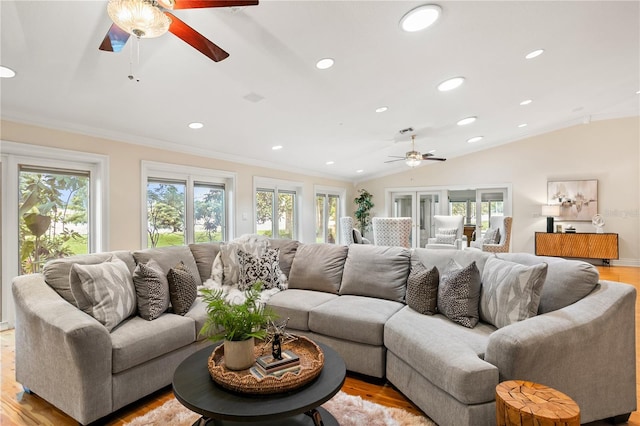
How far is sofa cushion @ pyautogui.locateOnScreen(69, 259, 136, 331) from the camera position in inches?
82.0

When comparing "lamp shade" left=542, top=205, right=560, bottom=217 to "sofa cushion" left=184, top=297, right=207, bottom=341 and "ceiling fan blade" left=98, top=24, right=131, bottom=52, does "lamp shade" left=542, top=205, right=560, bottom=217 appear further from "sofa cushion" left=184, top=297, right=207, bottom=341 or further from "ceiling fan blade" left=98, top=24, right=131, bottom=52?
"ceiling fan blade" left=98, top=24, right=131, bottom=52

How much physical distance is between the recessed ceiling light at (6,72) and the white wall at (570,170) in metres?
8.41

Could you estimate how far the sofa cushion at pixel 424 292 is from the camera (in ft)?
7.96

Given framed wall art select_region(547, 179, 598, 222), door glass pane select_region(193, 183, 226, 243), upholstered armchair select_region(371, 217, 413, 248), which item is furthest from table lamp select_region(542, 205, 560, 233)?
door glass pane select_region(193, 183, 226, 243)

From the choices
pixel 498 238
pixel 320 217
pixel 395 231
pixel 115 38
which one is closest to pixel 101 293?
pixel 115 38

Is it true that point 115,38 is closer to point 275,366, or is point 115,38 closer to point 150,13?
point 150,13

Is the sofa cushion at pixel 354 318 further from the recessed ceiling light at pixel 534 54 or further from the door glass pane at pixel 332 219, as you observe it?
the door glass pane at pixel 332 219

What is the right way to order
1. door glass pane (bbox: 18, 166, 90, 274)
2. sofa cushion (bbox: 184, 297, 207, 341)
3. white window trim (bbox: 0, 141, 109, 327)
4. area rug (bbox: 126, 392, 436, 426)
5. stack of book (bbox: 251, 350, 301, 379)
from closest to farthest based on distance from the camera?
stack of book (bbox: 251, 350, 301, 379)
area rug (bbox: 126, 392, 436, 426)
sofa cushion (bbox: 184, 297, 207, 341)
white window trim (bbox: 0, 141, 109, 327)
door glass pane (bbox: 18, 166, 90, 274)

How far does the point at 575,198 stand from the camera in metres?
7.40

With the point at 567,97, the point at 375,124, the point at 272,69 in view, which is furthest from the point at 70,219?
the point at 567,97

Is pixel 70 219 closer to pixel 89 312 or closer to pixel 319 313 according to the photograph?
pixel 89 312

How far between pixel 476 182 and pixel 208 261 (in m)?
7.32

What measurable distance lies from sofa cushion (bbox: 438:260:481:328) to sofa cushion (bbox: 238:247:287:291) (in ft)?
5.34

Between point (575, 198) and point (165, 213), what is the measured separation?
8598 mm
